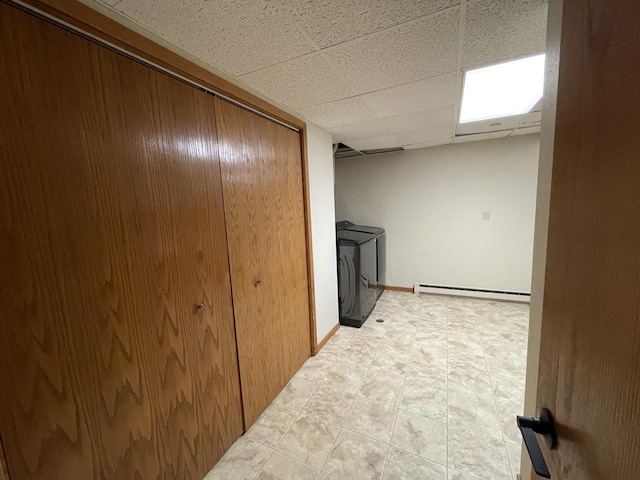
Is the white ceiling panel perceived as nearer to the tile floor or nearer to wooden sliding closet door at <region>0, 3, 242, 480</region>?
wooden sliding closet door at <region>0, 3, 242, 480</region>

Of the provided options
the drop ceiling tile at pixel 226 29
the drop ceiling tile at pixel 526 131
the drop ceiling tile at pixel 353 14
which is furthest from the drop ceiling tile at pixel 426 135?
the drop ceiling tile at pixel 226 29

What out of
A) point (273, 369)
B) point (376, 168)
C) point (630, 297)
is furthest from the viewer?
point (376, 168)

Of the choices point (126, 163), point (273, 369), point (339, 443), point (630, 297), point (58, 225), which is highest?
point (126, 163)

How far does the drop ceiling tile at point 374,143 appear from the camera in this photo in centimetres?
284

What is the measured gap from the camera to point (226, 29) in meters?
1.00

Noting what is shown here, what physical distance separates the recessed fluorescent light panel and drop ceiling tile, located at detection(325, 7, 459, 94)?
32cm

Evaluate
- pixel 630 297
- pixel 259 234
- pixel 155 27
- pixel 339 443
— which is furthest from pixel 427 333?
pixel 155 27

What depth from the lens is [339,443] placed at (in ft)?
4.93

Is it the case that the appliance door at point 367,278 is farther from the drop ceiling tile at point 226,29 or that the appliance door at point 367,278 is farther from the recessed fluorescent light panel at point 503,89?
the drop ceiling tile at point 226,29

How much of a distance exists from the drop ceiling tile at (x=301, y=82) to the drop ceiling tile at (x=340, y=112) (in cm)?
9

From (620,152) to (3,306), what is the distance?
1.37 m

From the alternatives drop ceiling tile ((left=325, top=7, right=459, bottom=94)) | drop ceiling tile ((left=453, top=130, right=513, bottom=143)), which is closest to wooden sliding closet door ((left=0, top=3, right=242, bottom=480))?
drop ceiling tile ((left=325, top=7, right=459, bottom=94))

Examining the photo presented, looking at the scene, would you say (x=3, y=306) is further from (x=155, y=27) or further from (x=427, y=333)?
(x=427, y=333)

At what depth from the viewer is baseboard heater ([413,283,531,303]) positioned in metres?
3.35
